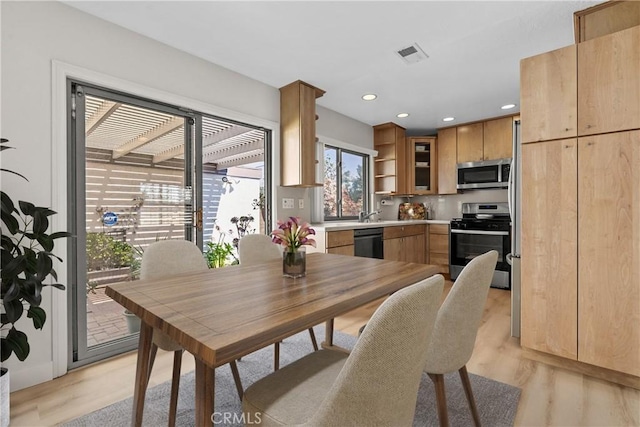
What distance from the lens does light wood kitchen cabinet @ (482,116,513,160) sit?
4340 mm

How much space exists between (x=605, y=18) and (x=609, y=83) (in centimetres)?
58

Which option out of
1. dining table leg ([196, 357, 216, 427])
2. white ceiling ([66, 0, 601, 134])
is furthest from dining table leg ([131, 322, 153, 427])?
white ceiling ([66, 0, 601, 134])

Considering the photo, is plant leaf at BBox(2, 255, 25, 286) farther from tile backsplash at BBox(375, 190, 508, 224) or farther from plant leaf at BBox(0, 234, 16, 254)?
tile backsplash at BBox(375, 190, 508, 224)

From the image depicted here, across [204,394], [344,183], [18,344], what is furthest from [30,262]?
[344,183]

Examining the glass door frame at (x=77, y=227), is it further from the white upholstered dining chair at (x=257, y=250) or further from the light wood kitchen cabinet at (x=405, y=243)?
the light wood kitchen cabinet at (x=405, y=243)

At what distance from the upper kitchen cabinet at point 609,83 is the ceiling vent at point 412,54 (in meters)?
1.06

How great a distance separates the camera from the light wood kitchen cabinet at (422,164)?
4988 mm

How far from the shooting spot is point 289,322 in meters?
0.87

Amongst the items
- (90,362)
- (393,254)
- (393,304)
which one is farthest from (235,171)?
(393,304)

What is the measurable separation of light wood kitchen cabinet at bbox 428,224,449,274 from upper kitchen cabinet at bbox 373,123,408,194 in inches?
29.9

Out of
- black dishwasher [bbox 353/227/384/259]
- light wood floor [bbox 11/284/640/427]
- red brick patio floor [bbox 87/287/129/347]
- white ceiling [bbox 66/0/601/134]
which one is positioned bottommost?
light wood floor [bbox 11/284/640/427]

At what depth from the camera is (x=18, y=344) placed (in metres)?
1.58

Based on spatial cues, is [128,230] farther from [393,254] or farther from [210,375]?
[393,254]

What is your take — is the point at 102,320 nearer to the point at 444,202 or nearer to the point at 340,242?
the point at 340,242
